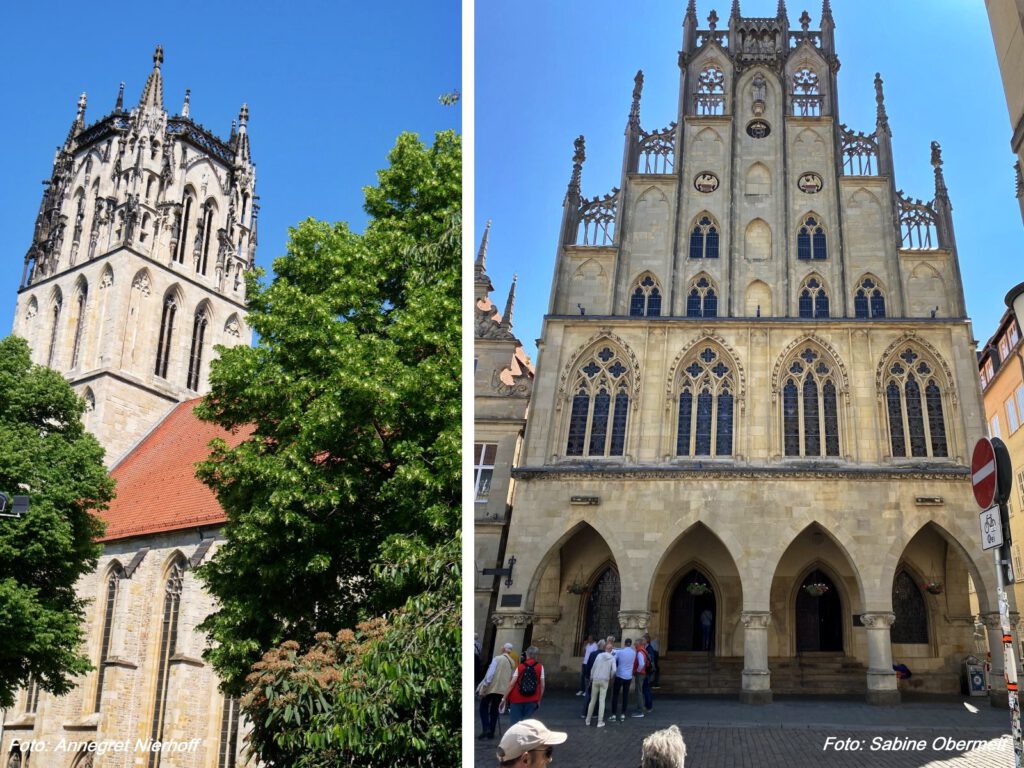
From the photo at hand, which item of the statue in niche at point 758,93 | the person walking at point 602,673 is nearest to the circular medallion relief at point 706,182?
the statue in niche at point 758,93

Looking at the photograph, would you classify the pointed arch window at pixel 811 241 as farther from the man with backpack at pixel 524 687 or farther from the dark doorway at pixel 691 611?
the man with backpack at pixel 524 687

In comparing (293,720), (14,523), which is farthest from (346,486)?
(14,523)

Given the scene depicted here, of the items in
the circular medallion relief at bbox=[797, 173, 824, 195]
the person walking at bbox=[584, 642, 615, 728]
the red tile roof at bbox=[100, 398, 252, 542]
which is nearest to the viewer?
the person walking at bbox=[584, 642, 615, 728]

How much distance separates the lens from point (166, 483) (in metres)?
26.9

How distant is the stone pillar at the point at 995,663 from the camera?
571 inches

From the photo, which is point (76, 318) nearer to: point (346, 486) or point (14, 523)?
point (14, 523)

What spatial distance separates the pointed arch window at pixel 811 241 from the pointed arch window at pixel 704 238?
1.71 m

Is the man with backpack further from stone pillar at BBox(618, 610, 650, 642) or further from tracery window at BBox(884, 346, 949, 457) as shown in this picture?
tracery window at BBox(884, 346, 949, 457)

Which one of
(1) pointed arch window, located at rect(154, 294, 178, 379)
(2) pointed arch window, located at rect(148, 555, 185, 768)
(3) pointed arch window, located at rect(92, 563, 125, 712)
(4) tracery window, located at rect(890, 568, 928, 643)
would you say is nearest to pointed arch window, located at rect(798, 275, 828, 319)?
(4) tracery window, located at rect(890, 568, 928, 643)

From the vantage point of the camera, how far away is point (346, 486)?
10.3 m

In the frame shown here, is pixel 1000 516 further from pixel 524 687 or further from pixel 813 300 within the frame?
pixel 813 300

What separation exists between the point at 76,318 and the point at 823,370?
28.6 meters

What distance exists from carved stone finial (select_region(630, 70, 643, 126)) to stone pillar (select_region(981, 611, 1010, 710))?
12.2 meters

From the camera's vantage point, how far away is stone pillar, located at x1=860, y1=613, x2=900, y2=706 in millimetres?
15602
